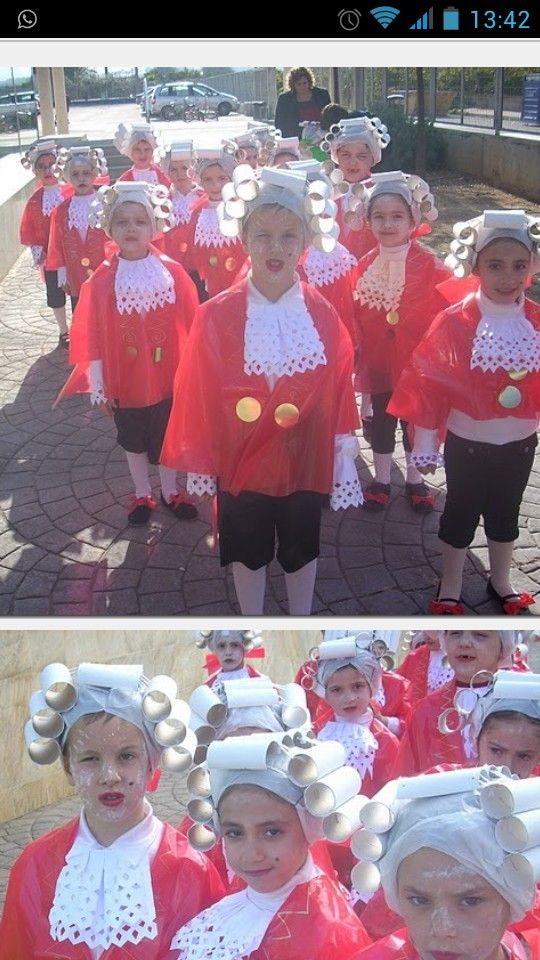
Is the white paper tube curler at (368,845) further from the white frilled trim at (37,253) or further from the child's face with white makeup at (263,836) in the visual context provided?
the white frilled trim at (37,253)

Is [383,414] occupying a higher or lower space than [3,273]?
lower

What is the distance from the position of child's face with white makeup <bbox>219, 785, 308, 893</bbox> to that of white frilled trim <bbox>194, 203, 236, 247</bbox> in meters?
1.43

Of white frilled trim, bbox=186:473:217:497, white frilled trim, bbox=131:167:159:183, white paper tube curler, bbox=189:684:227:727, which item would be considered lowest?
white paper tube curler, bbox=189:684:227:727

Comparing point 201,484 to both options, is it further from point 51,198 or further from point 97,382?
point 51,198

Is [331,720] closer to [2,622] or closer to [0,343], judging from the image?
[2,622]

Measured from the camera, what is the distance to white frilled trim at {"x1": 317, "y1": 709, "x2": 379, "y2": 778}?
5.55 ft

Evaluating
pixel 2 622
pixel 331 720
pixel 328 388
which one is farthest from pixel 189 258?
pixel 331 720

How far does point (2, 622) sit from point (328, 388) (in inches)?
34.3

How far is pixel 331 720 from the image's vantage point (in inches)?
71.6

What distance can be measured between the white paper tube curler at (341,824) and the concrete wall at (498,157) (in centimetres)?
110

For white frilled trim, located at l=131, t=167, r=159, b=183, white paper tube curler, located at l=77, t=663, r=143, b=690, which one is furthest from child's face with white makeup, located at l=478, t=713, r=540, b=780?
white frilled trim, located at l=131, t=167, r=159, b=183

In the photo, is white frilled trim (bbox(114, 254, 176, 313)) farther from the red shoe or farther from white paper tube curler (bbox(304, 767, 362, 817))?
white paper tube curler (bbox(304, 767, 362, 817))

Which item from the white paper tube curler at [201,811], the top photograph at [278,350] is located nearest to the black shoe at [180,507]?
the top photograph at [278,350]
